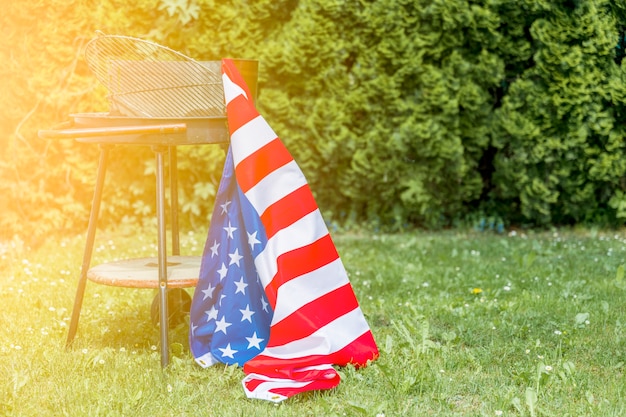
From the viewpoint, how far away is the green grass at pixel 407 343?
3164mm

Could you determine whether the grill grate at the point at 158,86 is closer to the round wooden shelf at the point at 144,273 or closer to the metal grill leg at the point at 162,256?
the metal grill leg at the point at 162,256

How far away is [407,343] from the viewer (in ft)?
12.4

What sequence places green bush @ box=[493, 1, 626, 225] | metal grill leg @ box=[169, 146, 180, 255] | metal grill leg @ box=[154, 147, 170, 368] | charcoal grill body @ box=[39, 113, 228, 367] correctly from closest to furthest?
charcoal grill body @ box=[39, 113, 228, 367], metal grill leg @ box=[154, 147, 170, 368], metal grill leg @ box=[169, 146, 180, 255], green bush @ box=[493, 1, 626, 225]

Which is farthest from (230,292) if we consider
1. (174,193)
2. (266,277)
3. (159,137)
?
(174,193)

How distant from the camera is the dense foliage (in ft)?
20.7

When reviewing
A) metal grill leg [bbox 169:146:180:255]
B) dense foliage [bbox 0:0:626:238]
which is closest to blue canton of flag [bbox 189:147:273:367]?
metal grill leg [bbox 169:146:180:255]

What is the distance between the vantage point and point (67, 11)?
648cm

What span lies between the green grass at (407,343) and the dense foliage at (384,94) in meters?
0.81

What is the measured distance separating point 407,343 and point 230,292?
2.84ft

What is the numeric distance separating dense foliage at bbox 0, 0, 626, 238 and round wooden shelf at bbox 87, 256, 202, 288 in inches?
103

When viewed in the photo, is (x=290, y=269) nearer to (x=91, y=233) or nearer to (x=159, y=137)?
(x=159, y=137)

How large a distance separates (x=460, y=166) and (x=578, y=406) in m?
3.58

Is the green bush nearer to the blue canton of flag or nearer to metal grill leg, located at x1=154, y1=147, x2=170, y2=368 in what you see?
the blue canton of flag

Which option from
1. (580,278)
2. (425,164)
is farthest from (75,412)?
(425,164)
